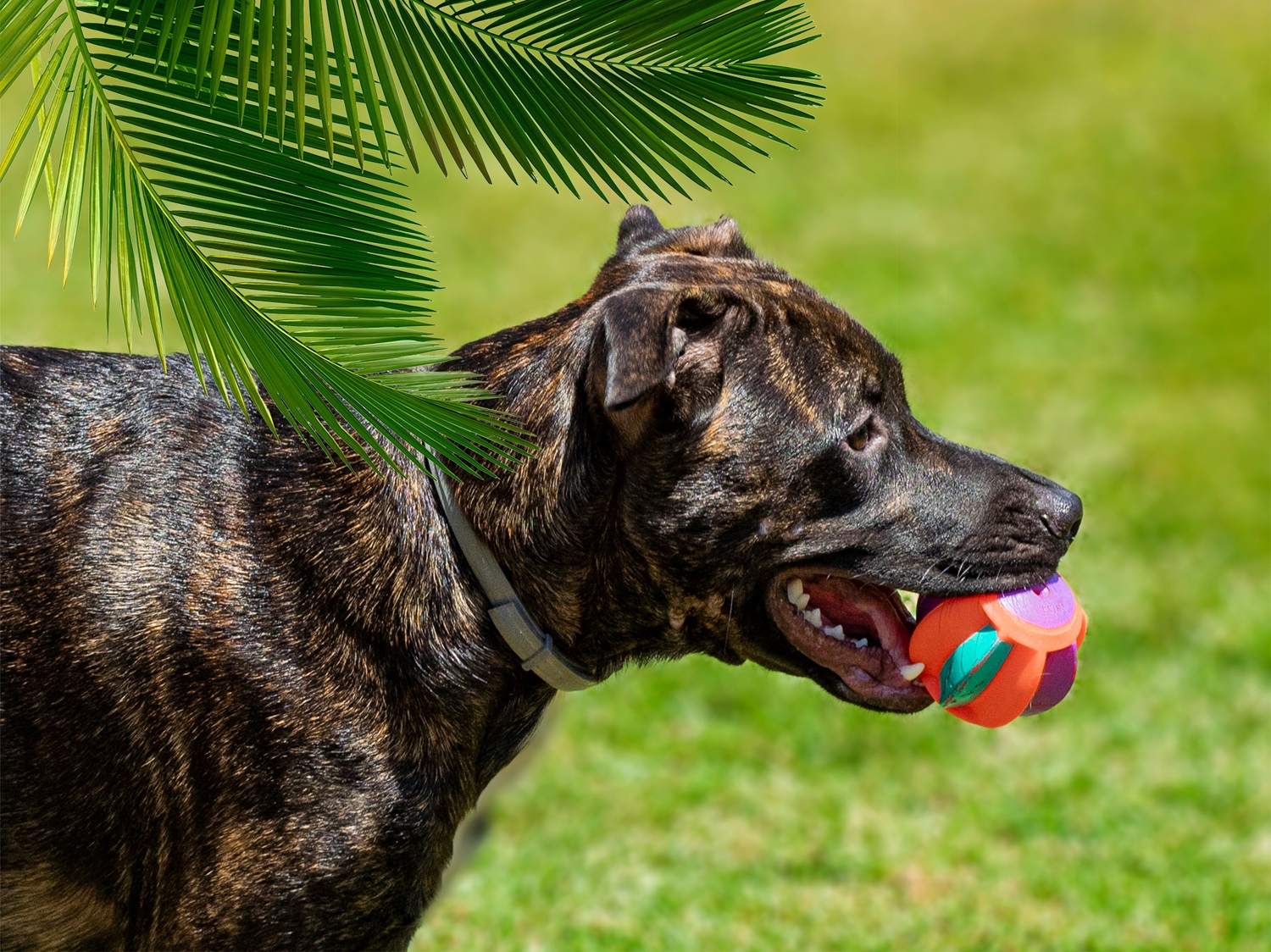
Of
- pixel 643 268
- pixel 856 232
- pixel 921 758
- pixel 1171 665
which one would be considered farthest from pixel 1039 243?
pixel 643 268

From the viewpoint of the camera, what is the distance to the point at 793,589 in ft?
11.5

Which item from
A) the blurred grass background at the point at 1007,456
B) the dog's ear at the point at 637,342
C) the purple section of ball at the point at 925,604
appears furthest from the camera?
the blurred grass background at the point at 1007,456

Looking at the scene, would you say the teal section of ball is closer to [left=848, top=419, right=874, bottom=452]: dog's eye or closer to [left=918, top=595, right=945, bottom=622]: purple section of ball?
[left=918, top=595, right=945, bottom=622]: purple section of ball

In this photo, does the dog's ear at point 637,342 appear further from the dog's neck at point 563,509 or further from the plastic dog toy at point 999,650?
the plastic dog toy at point 999,650

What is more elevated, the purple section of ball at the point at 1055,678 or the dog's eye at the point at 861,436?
the dog's eye at the point at 861,436

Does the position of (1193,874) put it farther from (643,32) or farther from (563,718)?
(643,32)

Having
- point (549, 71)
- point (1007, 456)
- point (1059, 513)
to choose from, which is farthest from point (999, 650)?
point (1007, 456)

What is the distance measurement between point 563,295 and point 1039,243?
15.0 feet

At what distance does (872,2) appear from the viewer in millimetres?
16781

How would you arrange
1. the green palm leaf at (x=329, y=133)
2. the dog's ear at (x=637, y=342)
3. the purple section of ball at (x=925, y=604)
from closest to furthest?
1. the green palm leaf at (x=329, y=133)
2. the dog's ear at (x=637, y=342)
3. the purple section of ball at (x=925, y=604)

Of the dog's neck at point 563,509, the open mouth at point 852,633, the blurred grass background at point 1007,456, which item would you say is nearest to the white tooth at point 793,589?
the open mouth at point 852,633

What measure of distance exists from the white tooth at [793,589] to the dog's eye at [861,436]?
32cm

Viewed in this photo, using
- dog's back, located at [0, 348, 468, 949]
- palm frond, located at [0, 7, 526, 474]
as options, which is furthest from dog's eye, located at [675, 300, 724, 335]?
dog's back, located at [0, 348, 468, 949]

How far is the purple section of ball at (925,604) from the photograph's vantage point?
3592 millimetres
